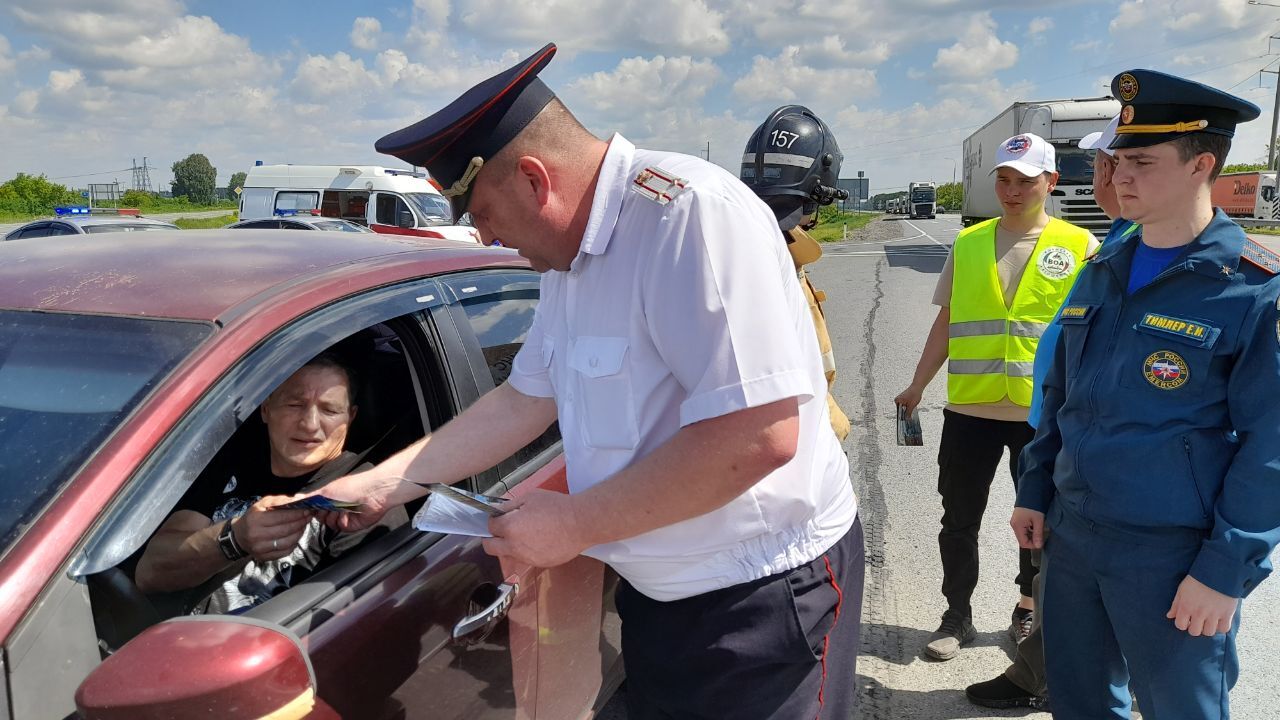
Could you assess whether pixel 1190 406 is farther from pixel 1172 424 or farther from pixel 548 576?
pixel 548 576

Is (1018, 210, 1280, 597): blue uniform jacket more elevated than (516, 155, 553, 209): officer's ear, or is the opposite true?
(516, 155, 553, 209): officer's ear

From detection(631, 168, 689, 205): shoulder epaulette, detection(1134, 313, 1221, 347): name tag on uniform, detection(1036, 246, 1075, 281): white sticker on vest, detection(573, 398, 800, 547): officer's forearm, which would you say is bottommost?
detection(573, 398, 800, 547): officer's forearm

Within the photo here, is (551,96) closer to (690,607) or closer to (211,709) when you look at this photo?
(690,607)

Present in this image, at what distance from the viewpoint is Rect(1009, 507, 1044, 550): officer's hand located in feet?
7.55

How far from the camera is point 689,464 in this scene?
4.19ft

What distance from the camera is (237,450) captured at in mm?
2123

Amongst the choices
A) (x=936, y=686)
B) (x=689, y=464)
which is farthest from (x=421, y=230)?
(x=689, y=464)

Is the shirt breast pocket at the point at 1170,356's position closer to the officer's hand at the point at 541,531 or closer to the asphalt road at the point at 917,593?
the asphalt road at the point at 917,593

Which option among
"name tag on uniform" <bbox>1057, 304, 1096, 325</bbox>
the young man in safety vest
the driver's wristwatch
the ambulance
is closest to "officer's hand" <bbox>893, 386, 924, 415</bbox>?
the young man in safety vest

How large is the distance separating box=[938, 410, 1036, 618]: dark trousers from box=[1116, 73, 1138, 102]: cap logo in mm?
1436

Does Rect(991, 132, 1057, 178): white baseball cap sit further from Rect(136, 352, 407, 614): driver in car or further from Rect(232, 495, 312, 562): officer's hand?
Rect(232, 495, 312, 562): officer's hand

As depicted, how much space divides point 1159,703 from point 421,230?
16.3 m

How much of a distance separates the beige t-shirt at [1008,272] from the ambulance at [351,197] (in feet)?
47.6

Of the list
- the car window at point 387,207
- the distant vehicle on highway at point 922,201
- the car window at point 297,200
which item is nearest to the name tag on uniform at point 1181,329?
the car window at point 387,207
